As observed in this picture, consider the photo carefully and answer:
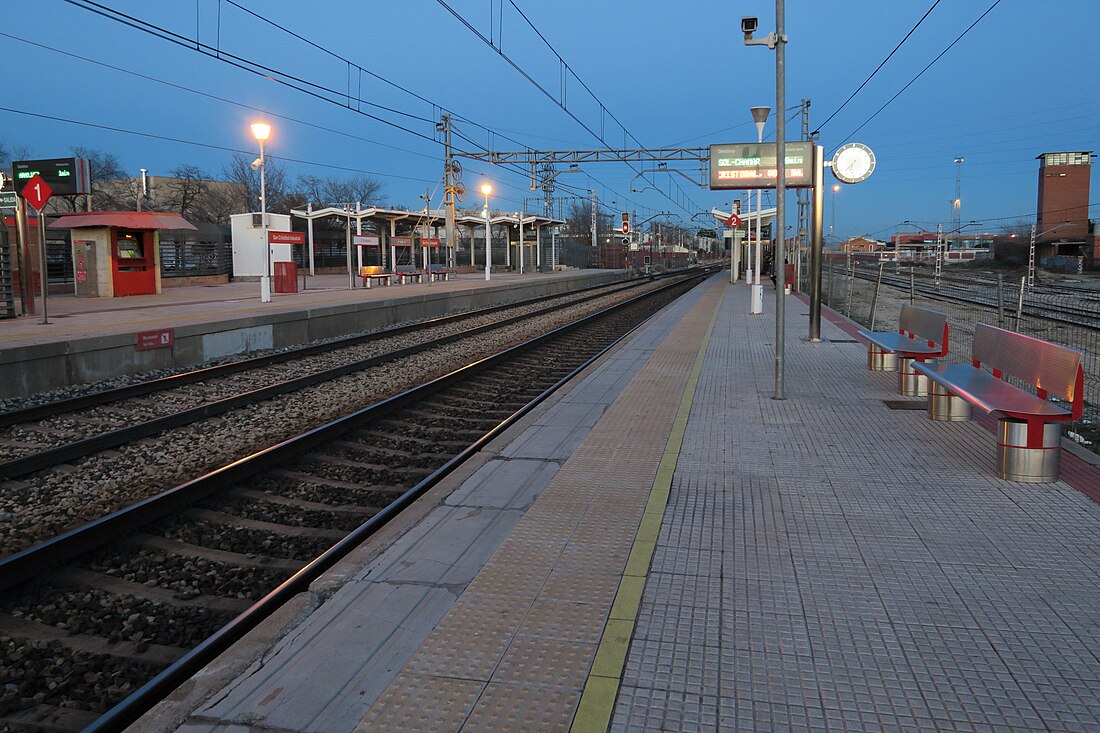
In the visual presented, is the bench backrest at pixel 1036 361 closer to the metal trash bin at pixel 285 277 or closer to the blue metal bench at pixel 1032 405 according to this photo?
the blue metal bench at pixel 1032 405

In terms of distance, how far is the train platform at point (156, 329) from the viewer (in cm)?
1110

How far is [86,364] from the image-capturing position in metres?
11.6

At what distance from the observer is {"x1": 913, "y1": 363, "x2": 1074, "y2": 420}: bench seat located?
5.81 metres

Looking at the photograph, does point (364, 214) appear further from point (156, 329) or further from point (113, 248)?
point (156, 329)

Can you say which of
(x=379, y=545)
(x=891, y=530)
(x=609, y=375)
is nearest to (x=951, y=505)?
(x=891, y=530)

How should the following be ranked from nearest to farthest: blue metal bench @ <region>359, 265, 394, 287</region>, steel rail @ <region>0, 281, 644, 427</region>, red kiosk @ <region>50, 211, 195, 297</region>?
steel rail @ <region>0, 281, 644, 427</region> < red kiosk @ <region>50, 211, 195, 297</region> < blue metal bench @ <region>359, 265, 394, 287</region>

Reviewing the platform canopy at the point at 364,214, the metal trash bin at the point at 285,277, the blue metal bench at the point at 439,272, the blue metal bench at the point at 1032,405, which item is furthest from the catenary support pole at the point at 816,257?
the platform canopy at the point at 364,214

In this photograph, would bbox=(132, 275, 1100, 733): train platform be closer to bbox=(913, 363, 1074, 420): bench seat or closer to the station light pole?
bbox=(913, 363, 1074, 420): bench seat

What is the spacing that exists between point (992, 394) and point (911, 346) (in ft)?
11.5

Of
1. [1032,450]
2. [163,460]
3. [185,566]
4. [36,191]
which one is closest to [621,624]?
[185,566]

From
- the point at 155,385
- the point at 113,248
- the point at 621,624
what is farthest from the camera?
the point at 113,248

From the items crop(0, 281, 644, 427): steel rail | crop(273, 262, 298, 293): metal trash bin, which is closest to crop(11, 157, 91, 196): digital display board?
crop(273, 262, 298, 293): metal trash bin

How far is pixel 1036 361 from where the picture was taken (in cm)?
651

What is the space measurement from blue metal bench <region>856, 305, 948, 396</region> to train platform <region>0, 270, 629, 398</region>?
10.5 meters
